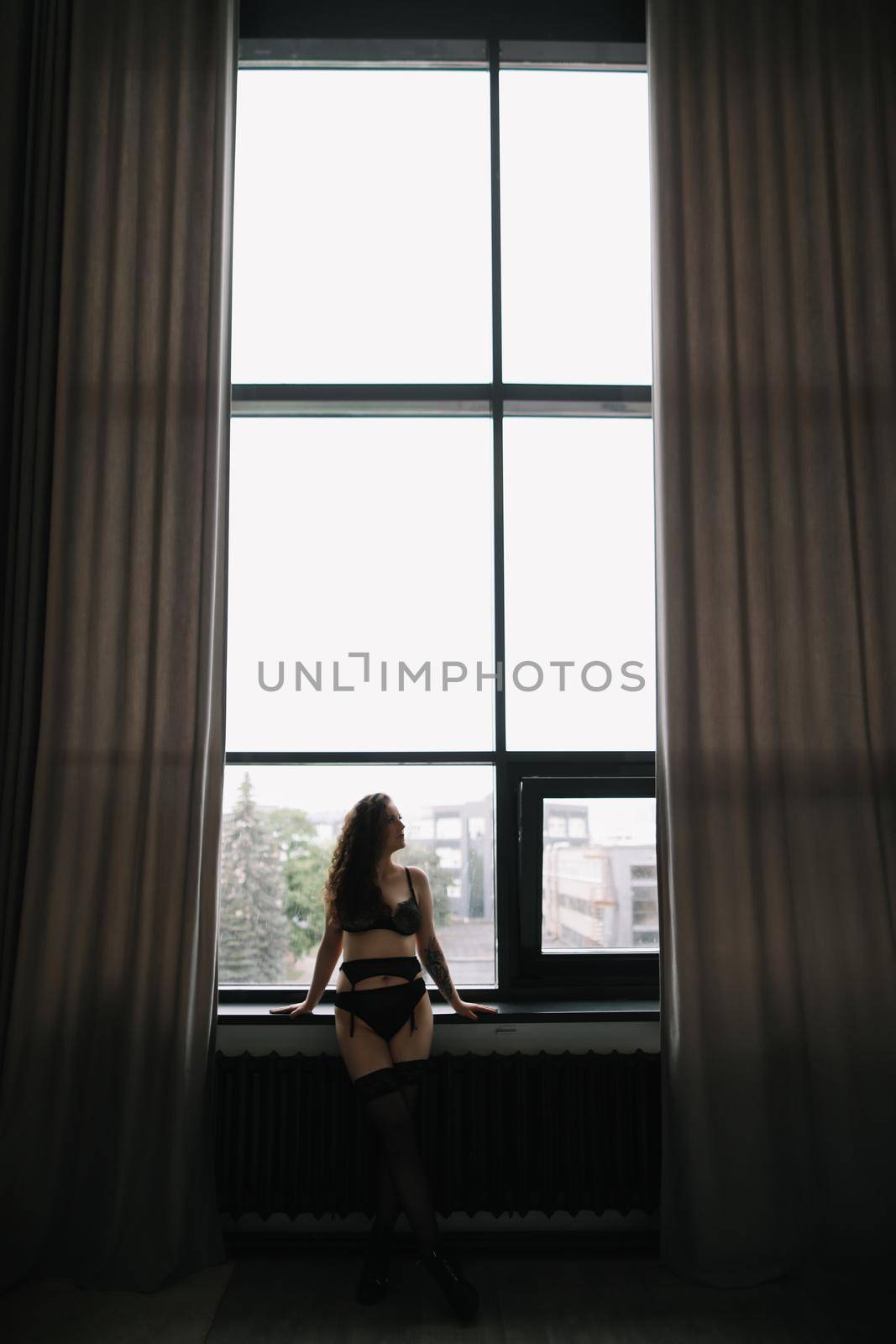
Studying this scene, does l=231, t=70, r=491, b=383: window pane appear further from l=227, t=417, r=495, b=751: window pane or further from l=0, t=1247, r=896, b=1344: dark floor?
l=0, t=1247, r=896, b=1344: dark floor

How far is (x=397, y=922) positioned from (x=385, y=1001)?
225 millimetres

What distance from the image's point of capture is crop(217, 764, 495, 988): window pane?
3.00m

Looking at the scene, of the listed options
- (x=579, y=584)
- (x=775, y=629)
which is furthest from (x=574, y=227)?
(x=775, y=629)

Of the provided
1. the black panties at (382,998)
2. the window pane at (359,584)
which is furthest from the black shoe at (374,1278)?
the window pane at (359,584)

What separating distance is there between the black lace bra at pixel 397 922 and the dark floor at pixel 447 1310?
1012mm

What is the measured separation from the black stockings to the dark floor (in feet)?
0.68

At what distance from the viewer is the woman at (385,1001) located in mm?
2416

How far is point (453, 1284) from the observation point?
2330 millimetres

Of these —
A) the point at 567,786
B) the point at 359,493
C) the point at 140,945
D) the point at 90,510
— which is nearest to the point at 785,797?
the point at 567,786

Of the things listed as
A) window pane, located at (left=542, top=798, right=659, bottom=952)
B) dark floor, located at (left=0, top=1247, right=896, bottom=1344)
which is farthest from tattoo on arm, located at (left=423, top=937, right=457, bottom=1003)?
dark floor, located at (left=0, top=1247, right=896, bottom=1344)

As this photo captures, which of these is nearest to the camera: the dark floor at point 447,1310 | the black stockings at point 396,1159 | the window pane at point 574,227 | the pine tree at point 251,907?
the dark floor at point 447,1310

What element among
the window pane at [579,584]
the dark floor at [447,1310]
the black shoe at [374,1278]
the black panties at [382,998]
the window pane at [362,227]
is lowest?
the dark floor at [447,1310]

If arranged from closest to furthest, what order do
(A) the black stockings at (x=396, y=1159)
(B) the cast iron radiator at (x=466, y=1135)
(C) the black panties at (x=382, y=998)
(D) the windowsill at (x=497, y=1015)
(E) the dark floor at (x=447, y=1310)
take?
1. (E) the dark floor at (x=447, y=1310)
2. (A) the black stockings at (x=396, y=1159)
3. (C) the black panties at (x=382, y=998)
4. (B) the cast iron radiator at (x=466, y=1135)
5. (D) the windowsill at (x=497, y=1015)

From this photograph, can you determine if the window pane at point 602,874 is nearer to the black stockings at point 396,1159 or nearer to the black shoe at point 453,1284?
the black stockings at point 396,1159
